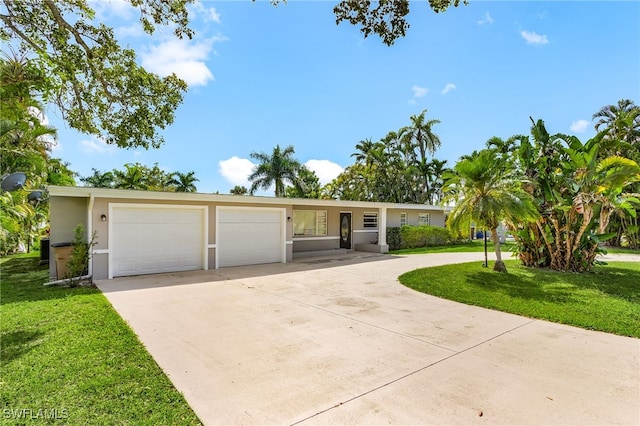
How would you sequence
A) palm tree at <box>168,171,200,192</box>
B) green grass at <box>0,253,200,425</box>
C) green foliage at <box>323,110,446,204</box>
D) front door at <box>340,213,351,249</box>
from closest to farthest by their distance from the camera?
1. green grass at <box>0,253,200,425</box>
2. front door at <box>340,213,351,249</box>
3. green foliage at <box>323,110,446,204</box>
4. palm tree at <box>168,171,200,192</box>

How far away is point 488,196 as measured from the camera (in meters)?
9.44

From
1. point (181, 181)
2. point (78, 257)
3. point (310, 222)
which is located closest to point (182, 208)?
point (78, 257)

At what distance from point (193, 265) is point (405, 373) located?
8.83m

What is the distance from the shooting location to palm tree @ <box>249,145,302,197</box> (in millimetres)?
29078

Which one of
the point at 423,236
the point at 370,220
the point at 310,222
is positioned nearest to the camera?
the point at 310,222

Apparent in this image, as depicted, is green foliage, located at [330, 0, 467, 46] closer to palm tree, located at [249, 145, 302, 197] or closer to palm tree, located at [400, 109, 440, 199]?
palm tree, located at [249, 145, 302, 197]

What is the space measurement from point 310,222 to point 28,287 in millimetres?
10602

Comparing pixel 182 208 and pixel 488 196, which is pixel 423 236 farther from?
pixel 182 208

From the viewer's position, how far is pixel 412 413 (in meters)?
2.98

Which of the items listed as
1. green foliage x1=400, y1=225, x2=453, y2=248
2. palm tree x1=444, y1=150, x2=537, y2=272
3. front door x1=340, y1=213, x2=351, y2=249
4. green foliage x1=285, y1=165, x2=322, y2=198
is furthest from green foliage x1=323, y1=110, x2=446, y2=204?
palm tree x1=444, y1=150, x2=537, y2=272

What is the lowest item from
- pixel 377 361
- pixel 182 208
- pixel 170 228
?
pixel 377 361

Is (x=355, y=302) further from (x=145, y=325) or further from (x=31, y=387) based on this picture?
(x=31, y=387)

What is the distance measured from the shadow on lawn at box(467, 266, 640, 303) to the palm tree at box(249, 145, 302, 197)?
21.0 metres

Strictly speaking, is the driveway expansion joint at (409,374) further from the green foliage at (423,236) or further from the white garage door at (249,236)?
the green foliage at (423,236)
